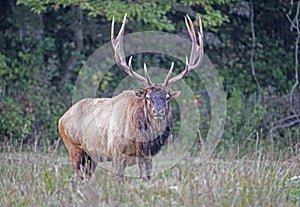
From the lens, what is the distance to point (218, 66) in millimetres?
16859

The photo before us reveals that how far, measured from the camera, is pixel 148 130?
9.26 meters

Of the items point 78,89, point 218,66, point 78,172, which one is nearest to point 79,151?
point 78,172

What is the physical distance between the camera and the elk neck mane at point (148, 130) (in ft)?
30.1

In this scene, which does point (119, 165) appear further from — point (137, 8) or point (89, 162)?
point (137, 8)

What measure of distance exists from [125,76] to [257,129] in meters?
2.77

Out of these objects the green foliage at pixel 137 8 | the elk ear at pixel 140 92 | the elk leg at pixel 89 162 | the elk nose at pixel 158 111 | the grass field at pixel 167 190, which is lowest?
the elk leg at pixel 89 162

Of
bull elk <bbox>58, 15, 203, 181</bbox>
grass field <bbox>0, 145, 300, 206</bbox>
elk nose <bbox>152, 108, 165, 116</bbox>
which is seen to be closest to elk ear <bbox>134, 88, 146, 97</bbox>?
bull elk <bbox>58, 15, 203, 181</bbox>

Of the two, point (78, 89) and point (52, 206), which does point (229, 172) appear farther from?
point (78, 89)

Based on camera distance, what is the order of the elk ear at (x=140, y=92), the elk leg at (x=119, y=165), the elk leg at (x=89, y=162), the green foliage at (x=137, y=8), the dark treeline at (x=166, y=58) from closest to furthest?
the elk leg at (x=119, y=165), the elk ear at (x=140, y=92), the elk leg at (x=89, y=162), the green foliage at (x=137, y=8), the dark treeline at (x=166, y=58)

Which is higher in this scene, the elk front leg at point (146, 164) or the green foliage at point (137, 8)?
the green foliage at point (137, 8)

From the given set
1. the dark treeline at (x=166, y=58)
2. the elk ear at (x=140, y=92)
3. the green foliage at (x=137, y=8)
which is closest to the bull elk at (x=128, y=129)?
the elk ear at (x=140, y=92)

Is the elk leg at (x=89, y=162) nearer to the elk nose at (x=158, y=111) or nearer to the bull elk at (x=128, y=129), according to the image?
the bull elk at (x=128, y=129)

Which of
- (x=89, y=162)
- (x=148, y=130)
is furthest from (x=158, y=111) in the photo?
(x=89, y=162)

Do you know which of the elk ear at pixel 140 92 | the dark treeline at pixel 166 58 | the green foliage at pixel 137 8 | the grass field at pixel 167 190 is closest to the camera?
the grass field at pixel 167 190
